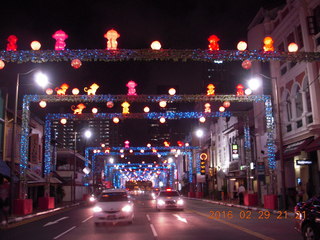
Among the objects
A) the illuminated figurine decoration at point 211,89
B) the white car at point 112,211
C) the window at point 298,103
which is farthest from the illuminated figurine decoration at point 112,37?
the window at point 298,103

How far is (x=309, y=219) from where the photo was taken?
1109 cm

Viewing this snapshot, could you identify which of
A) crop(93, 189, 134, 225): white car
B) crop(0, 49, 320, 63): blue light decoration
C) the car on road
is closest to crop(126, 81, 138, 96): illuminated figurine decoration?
crop(0, 49, 320, 63): blue light decoration

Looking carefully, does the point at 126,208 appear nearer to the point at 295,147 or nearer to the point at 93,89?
the point at 93,89

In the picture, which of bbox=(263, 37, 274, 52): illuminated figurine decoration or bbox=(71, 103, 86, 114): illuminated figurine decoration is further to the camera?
bbox=(71, 103, 86, 114): illuminated figurine decoration

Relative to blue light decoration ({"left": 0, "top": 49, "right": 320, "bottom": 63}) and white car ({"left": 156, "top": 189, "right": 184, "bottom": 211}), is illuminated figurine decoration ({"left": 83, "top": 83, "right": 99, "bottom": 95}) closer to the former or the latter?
blue light decoration ({"left": 0, "top": 49, "right": 320, "bottom": 63})

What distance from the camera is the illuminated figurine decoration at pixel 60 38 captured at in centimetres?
1806

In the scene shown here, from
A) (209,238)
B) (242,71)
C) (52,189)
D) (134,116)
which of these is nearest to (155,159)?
(242,71)

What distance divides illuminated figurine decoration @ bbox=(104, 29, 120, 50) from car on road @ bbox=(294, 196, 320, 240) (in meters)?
10.9

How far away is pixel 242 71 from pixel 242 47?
62.8 meters

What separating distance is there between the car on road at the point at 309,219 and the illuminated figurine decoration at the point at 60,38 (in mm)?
12216

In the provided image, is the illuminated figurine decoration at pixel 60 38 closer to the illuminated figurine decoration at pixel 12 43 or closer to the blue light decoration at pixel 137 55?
the blue light decoration at pixel 137 55

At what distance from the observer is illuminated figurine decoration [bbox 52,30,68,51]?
18.1m

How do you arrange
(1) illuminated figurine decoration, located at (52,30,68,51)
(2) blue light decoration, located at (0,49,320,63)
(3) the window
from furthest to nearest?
(3) the window → (2) blue light decoration, located at (0,49,320,63) → (1) illuminated figurine decoration, located at (52,30,68,51)

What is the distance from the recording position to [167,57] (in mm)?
19281
